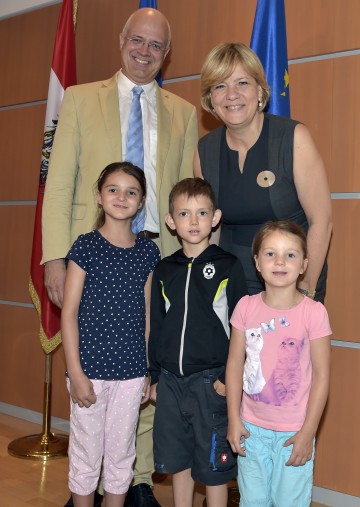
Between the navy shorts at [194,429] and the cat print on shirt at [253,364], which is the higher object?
the cat print on shirt at [253,364]

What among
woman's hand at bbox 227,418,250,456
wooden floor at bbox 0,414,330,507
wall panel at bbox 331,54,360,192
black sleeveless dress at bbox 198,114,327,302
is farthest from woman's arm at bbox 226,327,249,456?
wall panel at bbox 331,54,360,192

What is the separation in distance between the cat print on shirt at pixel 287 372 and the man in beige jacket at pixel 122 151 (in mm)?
921

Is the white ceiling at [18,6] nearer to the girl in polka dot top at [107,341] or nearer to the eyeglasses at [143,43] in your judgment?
the eyeglasses at [143,43]

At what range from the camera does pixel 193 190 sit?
2.23 m

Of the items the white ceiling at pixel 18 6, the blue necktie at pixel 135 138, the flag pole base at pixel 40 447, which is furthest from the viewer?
the white ceiling at pixel 18 6

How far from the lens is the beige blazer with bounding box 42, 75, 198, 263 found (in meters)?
2.62

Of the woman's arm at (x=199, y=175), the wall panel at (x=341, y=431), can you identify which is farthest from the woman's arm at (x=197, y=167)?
the wall panel at (x=341, y=431)

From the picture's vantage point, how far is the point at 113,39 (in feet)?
12.9

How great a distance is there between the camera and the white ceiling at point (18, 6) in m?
4.31

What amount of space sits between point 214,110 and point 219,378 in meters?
1.01

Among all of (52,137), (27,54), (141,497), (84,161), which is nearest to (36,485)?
(141,497)

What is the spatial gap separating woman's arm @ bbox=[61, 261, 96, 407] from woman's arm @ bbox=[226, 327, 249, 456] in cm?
53

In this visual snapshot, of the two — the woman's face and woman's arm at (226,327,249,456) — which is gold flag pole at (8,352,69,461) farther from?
the woman's face

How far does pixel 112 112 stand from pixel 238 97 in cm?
70
